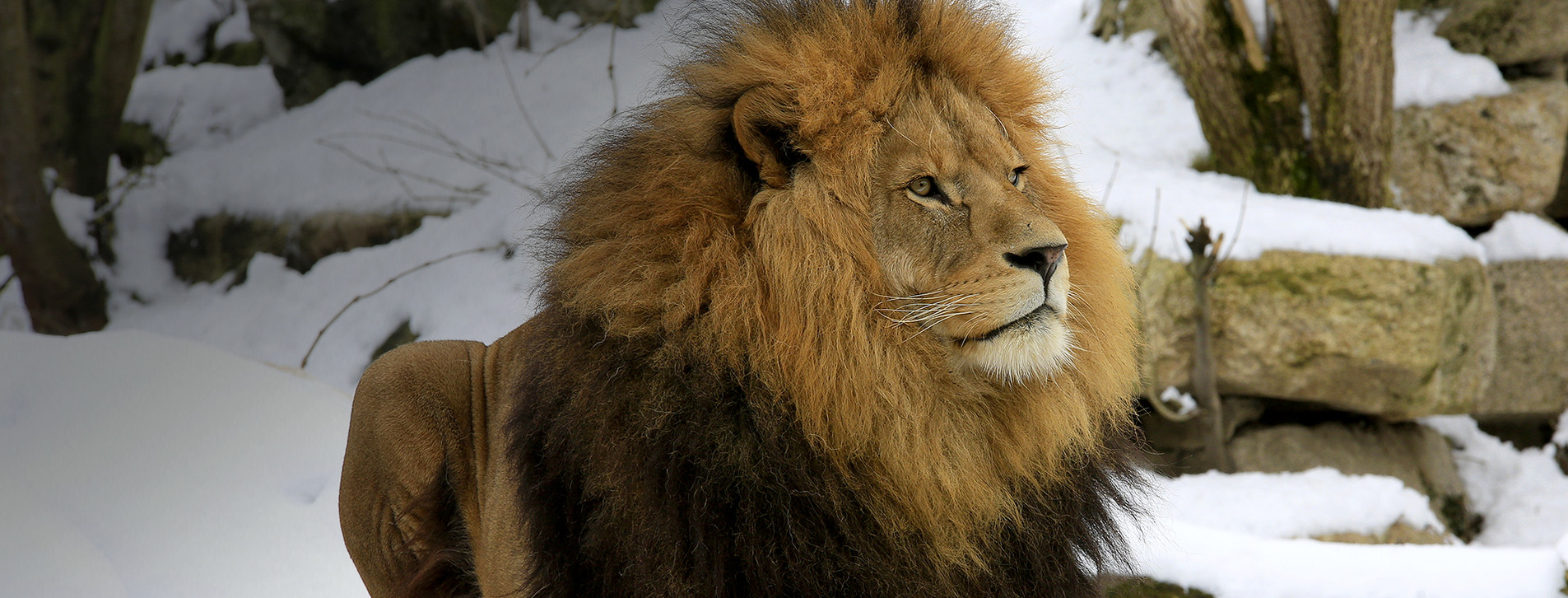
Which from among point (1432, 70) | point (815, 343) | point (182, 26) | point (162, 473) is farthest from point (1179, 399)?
point (182, 26)

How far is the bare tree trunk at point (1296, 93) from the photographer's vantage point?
5.44 metres

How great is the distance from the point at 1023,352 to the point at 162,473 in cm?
242

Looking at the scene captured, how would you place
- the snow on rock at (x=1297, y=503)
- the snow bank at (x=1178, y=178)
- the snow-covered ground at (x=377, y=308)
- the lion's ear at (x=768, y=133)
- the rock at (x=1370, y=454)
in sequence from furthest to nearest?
1. the rock at (x=1370, y=454)
2. the snow bank at (x=1178, y=178)
3. the snow on rock at (x=1297, y=503)
4. the snow-covered ground at (x=377, y=308)
5. the lion's ear at (x=768, y=133)

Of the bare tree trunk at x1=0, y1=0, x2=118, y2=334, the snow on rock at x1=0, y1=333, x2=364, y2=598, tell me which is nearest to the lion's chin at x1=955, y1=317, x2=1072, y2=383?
the snow on rock at x1=0, y1=333, x2=364, y2=598

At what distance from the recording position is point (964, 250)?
1.67 meters

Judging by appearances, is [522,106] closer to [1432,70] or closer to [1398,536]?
[1398,536]

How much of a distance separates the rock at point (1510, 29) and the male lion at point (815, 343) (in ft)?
19.6

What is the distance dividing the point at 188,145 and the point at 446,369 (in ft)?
18.7

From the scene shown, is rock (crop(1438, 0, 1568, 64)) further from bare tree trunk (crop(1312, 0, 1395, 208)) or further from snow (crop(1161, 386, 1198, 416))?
snow (crop(1161, 386, 1198, 416))

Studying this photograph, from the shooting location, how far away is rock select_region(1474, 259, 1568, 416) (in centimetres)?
617

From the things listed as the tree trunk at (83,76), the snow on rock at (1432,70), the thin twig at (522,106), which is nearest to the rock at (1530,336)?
the snow on rock at (1432,70)

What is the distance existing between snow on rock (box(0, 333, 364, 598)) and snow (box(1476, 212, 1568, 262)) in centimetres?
624

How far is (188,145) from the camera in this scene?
6.89 meters

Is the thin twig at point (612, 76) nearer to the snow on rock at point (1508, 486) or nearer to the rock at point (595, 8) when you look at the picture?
the rock at point (595, 8)
